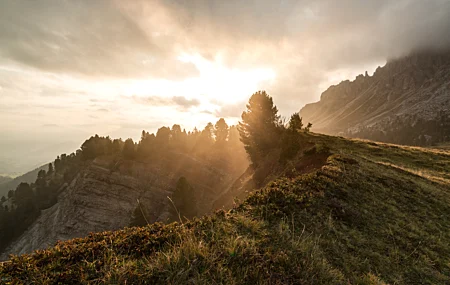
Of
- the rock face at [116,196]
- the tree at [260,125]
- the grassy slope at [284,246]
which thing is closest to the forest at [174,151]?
the tree at [260,125]

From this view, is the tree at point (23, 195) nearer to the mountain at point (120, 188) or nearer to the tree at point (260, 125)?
the mountain at point (120, 188)

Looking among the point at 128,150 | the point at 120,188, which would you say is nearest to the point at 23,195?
the point at 128,150

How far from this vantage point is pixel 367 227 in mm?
8398

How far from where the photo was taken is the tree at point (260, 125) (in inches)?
1610

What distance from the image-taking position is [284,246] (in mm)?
5516

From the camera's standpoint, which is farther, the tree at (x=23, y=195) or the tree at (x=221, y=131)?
the tree at (x=221, y=131)

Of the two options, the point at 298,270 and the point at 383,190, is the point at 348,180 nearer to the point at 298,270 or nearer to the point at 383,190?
the point at 383,190

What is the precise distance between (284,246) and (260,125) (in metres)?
37.7

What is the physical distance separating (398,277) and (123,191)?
81.1 metres

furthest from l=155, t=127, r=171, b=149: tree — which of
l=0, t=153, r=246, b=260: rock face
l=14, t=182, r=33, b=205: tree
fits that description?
l=14, t=182, r=33, b=205: tree

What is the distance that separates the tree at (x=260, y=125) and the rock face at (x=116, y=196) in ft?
122

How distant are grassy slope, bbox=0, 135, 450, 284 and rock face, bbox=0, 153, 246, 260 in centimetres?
5741

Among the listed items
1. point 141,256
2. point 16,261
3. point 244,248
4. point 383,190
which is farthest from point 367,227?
point 16,261

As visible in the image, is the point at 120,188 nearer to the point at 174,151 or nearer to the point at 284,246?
the point at 174,151
